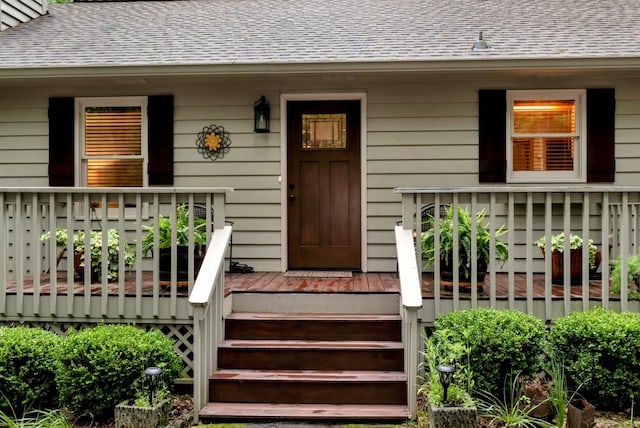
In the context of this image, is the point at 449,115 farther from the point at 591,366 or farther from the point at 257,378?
the point at 257,378

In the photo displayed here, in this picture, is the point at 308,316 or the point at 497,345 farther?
the point at 308,316

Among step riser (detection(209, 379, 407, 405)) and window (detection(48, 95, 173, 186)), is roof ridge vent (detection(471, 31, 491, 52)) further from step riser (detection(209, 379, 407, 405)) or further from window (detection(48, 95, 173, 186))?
step riser (detection(209, 379, 407, 405))

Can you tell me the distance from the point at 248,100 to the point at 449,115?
215 cm

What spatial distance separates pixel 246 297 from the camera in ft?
14.1

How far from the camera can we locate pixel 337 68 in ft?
16.6

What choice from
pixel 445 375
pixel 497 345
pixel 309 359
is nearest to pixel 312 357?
pixel 309 359

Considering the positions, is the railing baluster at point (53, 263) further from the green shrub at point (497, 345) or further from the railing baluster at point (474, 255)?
the railing baluster at point (474, 255)

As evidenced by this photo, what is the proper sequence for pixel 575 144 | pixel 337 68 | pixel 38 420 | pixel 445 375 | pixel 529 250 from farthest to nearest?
1. pixel 575 144
2. pixel 337 68
3. pixel 529 250
4. pixel 38 420
5. pixel 445 375

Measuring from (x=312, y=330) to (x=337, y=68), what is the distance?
2.53 m

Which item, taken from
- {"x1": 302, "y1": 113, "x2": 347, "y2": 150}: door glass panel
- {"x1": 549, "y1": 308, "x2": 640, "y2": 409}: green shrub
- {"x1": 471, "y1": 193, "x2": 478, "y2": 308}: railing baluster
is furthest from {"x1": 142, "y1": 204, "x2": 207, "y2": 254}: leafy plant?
{"x1": 549, "y1": 308, "x2": 640, "y2": 409}: green shrub

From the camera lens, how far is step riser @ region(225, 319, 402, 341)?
3.98 metres

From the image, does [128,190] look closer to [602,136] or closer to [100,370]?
[100,370]

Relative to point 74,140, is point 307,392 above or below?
below

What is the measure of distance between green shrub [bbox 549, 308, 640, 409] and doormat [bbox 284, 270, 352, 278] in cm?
234
